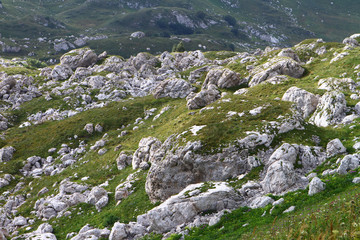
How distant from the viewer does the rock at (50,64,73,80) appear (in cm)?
11227

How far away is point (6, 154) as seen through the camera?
60688mm

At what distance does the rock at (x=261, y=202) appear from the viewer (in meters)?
21.0

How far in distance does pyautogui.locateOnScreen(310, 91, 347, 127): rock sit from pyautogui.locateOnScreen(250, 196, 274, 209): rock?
65.7 feet

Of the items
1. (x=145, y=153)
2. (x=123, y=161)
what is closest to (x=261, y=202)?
(x=145, y=153)

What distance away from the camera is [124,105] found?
258ft

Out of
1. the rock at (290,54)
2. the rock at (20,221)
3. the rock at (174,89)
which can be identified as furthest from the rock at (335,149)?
the rock at (290,54)

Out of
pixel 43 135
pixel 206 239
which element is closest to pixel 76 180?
pixel 43 135

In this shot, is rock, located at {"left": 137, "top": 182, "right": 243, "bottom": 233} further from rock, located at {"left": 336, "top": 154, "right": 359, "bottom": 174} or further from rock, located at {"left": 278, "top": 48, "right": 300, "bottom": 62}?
rock, located at {"left": 278, "top": 48, "right": 300, "bottom": 62}

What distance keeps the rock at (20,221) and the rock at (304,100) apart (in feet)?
162

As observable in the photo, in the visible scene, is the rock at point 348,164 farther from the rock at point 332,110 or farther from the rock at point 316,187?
the rock at point 332,110

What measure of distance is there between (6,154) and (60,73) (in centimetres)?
6266

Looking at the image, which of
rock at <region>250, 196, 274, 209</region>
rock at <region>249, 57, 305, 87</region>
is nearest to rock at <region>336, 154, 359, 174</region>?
rock at <region>250, 196, 274, 209</region>

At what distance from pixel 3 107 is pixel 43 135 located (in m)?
36.4

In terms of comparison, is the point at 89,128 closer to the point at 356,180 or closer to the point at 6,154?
the point at 6,154
